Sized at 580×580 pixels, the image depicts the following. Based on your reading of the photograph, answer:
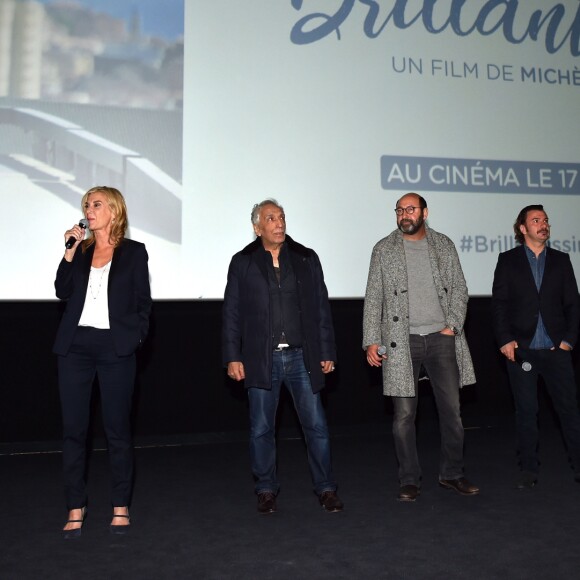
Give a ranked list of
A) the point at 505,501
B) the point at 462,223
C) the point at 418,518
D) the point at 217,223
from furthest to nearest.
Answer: the point at 462,223 → the point at 217,223 → the point at 505,501 → the point at 418,518

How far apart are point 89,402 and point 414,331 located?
153 cm

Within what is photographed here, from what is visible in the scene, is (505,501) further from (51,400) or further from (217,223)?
(51,400)

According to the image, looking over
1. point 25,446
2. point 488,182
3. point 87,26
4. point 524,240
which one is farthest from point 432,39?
point 25,446

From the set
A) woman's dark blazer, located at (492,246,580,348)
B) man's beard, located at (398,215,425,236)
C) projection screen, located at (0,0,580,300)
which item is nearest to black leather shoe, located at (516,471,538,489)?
woman's dark blazer, located at (492,246,580,348)

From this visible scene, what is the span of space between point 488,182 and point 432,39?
3.40ft

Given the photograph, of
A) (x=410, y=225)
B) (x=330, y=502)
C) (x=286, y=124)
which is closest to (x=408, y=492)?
(x=330, y=502)

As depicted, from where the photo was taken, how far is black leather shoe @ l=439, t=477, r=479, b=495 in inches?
142

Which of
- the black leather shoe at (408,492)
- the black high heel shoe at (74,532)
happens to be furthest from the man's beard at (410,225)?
the black high heel shoe at (74,532)

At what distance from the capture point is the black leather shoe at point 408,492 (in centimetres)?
352

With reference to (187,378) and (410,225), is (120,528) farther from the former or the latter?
(187,378)

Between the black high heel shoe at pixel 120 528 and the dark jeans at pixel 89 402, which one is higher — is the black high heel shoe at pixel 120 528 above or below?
below

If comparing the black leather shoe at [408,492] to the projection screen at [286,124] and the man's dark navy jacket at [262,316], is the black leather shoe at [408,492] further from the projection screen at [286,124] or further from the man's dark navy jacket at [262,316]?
the projection screen at [286,124]

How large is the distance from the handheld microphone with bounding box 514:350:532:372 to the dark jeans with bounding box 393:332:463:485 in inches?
12.8

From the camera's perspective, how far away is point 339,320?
5367mm
